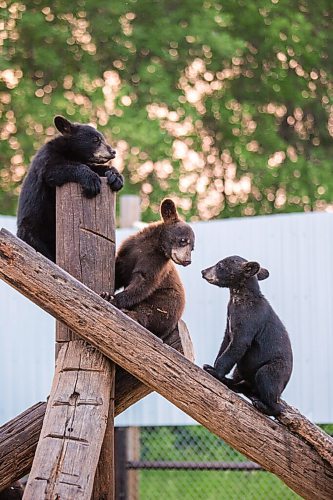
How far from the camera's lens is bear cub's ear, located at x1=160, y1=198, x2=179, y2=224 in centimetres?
580

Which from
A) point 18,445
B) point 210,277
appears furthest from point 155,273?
point 18,445

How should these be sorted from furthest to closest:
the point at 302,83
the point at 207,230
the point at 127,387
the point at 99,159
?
the point at 302,83, the point at 207,230, the point at 99,159, the point at 127,387

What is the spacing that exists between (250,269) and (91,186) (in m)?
1.01

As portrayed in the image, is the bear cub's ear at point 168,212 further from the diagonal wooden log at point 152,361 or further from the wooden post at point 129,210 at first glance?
the wooden post at point 129,210

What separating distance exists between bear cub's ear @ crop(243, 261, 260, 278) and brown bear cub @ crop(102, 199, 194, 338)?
330 mm

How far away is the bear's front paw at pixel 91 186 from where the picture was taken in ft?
17.9

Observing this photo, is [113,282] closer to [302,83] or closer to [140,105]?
[140,105]

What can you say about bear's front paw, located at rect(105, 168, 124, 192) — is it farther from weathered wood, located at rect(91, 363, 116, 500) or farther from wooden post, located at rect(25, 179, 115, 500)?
weathered wood, located at rect(91, 363, 116, 500)

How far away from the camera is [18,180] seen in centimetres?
1571

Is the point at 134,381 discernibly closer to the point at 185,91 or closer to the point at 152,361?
the point at 152,361

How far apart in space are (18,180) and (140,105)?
7.49ft

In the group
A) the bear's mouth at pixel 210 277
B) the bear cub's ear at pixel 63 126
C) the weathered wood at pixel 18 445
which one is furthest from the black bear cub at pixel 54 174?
the weathered wood at pixel 18 445

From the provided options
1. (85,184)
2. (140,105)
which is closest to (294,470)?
(85,184)

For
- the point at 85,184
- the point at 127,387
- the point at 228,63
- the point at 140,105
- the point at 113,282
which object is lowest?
the point at 127,387
